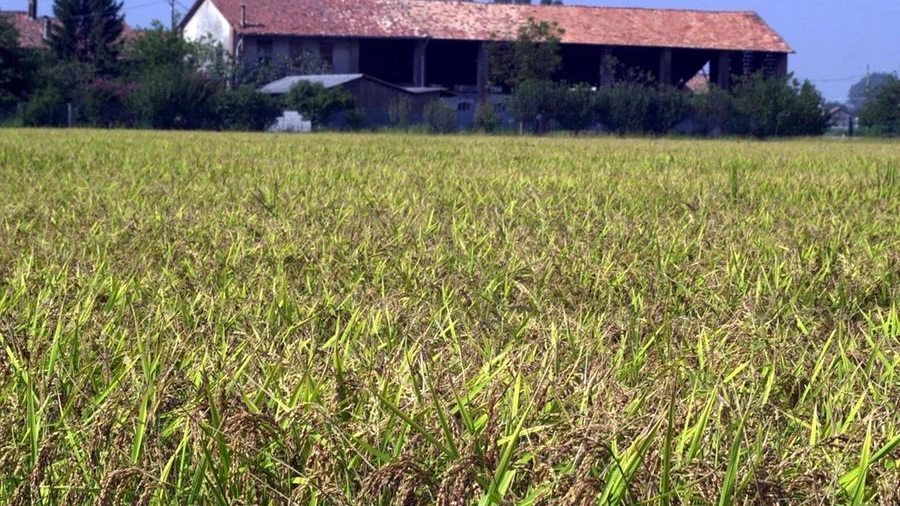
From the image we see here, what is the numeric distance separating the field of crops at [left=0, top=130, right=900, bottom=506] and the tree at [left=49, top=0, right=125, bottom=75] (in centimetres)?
5343

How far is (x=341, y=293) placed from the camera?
3.17 meters

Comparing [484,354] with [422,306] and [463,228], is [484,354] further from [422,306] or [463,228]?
[463,228]

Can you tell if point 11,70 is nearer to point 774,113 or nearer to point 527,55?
point 527,55

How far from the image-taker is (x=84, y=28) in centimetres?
5731

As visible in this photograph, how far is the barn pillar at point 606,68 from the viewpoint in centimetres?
5050

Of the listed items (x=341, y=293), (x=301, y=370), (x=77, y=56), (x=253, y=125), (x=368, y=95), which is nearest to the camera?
(x=301, y=370)

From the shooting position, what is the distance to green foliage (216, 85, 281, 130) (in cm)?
3816

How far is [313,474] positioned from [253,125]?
3739cm

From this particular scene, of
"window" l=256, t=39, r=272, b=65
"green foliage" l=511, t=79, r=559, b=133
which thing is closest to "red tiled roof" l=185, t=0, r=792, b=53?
"window" l=256, t=39, r=272, b=65

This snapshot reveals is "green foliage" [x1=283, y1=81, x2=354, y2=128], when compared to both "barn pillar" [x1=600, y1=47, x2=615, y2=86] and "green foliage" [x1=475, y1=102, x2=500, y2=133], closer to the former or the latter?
"green foliage" [x1=475, y1=102, x2=500, y2=133]

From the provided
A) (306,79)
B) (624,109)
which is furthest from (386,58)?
(624,109)

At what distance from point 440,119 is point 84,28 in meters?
25.7

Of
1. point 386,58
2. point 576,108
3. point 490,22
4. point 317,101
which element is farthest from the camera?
point 386,58

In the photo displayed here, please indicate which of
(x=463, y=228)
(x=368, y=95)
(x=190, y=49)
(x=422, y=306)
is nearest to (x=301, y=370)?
A: (x=422, y=306)
